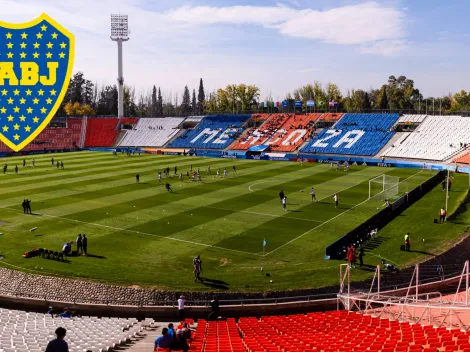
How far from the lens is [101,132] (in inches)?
4363

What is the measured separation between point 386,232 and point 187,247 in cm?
1482

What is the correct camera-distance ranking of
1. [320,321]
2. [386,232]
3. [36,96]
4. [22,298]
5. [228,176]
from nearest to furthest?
[320,321], [36,96], [22,298], [386,232], [228,176]

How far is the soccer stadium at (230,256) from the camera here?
1537cm

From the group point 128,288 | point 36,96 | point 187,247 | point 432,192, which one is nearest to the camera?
point 36,96

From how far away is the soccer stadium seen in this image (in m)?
15.4

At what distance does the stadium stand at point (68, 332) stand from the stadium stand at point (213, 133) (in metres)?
80.4

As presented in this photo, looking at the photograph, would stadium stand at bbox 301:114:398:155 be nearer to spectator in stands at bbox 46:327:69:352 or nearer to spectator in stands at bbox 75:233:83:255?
spectator in stands at bbox 75:233:83:255

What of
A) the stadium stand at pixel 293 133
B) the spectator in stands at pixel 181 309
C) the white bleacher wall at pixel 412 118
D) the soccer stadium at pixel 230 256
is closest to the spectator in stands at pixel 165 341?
the soccer stadium at pixel 230 256

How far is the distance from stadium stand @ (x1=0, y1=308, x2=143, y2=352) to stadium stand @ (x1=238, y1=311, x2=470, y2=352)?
4215mm

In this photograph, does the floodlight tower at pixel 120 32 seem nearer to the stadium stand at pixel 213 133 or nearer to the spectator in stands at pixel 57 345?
the stadium stand at pixel 213 133

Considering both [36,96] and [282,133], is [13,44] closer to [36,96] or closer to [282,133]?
[36,96]

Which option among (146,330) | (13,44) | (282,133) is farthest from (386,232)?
(282,133)

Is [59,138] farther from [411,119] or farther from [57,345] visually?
[57,345]

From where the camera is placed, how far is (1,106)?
20.5 m
